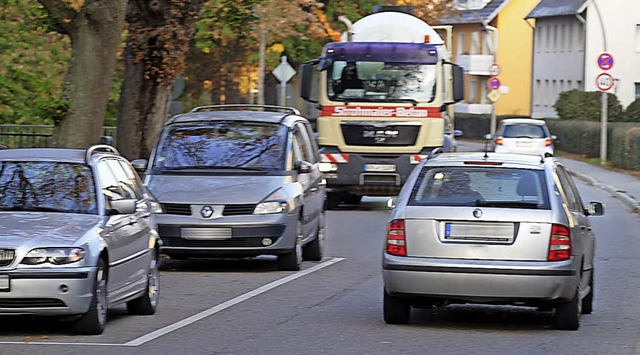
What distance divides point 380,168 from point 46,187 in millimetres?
15373

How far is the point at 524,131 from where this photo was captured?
43.4 metres

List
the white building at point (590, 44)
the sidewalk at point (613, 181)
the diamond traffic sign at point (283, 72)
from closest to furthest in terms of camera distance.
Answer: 1. the sidewalk at point (613, 181)
2. the diamond traffic sign at point (283, 72)
3. the white building at point (590, 44)

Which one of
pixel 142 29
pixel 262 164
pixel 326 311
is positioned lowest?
pixel 326 311

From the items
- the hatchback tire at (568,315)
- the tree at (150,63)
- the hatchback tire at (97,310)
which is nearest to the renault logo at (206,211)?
the hatchback tire at (97,310)

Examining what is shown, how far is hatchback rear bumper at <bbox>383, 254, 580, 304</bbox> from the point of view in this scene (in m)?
10.6

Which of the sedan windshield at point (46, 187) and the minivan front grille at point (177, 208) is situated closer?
the sedan windshield at point (46, 187)

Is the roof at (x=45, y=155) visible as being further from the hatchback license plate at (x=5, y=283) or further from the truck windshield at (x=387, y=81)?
the truck windshield at (x=387, y=81)

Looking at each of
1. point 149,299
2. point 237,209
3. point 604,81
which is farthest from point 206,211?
point 604,81

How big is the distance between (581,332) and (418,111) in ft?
48.5

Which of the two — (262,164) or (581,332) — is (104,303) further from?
(262,164)

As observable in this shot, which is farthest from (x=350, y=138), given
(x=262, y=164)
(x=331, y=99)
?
(x=262, y=164)

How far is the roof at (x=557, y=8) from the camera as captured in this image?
73.8 metres

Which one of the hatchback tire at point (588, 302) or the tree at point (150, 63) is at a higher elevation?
the tree at point (150, 63)

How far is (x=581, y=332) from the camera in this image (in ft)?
36.7
